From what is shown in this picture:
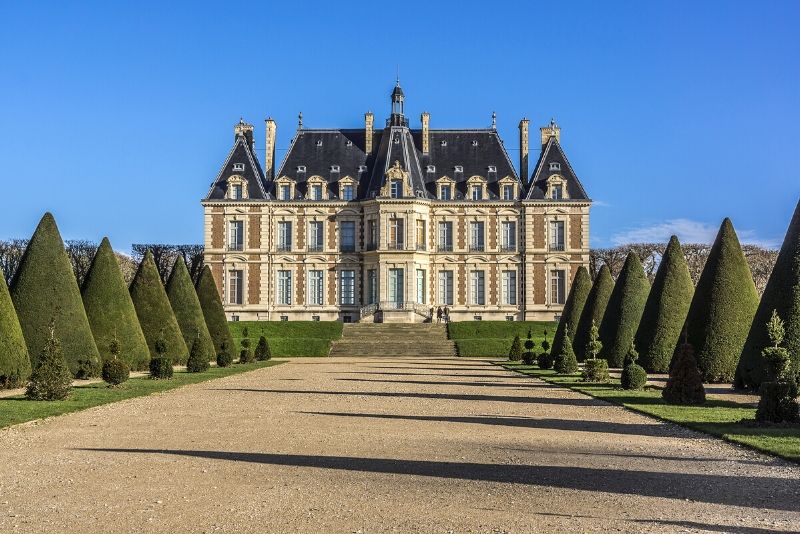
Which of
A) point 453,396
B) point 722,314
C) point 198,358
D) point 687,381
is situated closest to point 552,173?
point 198,358

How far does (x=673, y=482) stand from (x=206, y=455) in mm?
4533

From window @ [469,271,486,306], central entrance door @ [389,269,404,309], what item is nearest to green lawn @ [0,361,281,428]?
central entrance door @ [389,269,404,309]

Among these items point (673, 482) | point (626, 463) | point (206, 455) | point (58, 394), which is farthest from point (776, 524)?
point (58, 394)

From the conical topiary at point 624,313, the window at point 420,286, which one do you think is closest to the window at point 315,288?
the window at point 420,286

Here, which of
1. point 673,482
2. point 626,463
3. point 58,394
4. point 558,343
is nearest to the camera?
point 673,482

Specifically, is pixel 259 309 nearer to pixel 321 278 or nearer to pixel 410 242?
pixel 321 278

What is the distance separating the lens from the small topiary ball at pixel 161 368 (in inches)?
846

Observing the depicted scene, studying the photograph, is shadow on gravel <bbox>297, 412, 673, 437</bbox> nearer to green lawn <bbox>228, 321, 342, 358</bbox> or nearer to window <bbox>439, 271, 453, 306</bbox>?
green lawn <bbox>228, 321, 342, 358</bbox>

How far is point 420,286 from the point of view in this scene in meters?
49.1

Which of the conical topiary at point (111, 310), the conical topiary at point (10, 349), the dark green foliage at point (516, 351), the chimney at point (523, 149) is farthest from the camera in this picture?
the chimney at point (523, 149)

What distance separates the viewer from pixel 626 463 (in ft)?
29.7

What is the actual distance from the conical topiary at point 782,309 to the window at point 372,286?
107ft

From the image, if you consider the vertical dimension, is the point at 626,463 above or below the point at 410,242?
below

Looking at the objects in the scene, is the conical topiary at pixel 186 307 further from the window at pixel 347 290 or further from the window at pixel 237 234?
the window at pixel 347 290
